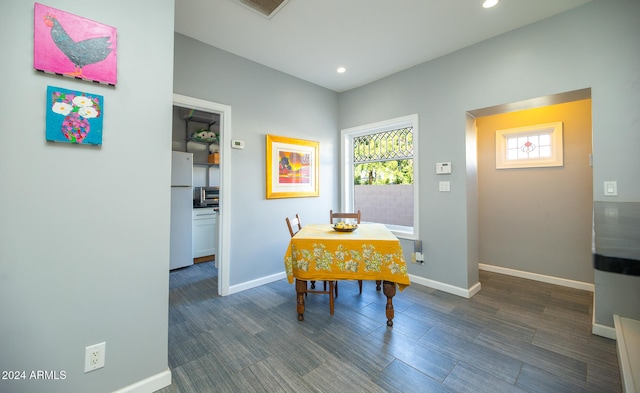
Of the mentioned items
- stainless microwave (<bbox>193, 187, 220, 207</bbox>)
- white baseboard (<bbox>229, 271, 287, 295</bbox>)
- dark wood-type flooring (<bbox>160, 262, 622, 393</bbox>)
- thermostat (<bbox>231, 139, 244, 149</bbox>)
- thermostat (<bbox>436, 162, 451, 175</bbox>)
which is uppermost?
thermostat (<bbox>231, 139, 244, 149</bbox>)

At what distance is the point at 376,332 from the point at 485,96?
2.69 metres

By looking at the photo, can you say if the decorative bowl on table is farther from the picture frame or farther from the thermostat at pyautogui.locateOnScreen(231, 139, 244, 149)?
the thermostat at pyautogui.locateOnScreen(231, 139, 244, 149)

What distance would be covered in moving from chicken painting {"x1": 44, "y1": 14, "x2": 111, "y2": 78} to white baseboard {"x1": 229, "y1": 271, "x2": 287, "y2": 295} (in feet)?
8.07

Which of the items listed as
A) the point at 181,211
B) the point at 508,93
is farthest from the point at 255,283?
the point at 508,93

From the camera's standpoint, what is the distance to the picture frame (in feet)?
10.9

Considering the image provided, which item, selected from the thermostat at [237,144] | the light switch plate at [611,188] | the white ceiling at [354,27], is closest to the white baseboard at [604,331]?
the light switch plate at [611,188]

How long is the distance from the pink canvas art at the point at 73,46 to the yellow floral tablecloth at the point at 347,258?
1754mm

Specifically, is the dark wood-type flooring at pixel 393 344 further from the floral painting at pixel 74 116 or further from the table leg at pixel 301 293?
the floral painting at pixel 74 116

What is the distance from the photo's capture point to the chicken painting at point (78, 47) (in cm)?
125

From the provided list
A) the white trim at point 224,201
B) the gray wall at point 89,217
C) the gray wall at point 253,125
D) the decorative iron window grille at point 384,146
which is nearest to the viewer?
the gray wall at point 89,217

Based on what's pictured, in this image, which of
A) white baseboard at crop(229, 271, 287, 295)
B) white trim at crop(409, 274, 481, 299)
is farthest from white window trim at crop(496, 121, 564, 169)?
white baseboard at crop(229, 271, 287, 295)

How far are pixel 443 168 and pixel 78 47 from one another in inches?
130

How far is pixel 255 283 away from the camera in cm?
320

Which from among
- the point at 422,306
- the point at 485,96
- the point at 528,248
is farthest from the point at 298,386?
the point at 528,248
